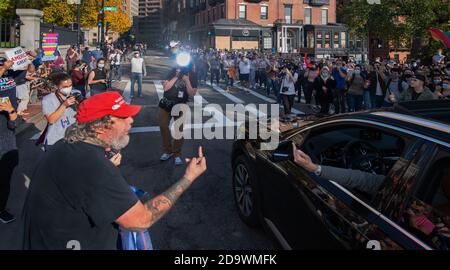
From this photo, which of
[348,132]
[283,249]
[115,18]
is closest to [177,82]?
[348,132]

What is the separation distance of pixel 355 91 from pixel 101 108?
11136 mm

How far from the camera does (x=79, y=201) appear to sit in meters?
1.96

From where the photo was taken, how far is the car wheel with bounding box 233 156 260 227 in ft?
14.2

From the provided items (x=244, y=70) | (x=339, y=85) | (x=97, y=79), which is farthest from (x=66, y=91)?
(x=244, y=70)

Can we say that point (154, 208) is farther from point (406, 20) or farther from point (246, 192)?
point (406, 20)

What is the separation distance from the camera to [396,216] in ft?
7.59

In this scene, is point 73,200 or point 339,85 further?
point 339,85

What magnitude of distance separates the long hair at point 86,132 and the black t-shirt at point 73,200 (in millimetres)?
83

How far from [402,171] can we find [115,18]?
47.2m

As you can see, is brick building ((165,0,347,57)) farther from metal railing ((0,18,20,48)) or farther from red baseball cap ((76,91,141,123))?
red baseball cap ((76,91,141,123))

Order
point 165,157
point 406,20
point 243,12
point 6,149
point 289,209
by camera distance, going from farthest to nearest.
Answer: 1. point 243,12
2. point 406,20
3. point 165,157
4. point 6,149
5. point 289,209

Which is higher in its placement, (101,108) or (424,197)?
(101,108)

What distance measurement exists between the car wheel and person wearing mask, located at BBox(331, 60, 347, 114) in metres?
9.04

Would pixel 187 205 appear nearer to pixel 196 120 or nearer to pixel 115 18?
pixel 196 120
